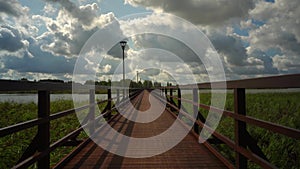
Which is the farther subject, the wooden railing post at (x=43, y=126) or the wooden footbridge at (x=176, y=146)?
the wooden railing post at (x=43, y=126)

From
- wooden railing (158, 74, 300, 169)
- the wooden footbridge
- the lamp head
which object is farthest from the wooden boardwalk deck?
the lamp head

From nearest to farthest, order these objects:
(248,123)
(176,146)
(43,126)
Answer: (248,123) < (43,126) < (176,146)

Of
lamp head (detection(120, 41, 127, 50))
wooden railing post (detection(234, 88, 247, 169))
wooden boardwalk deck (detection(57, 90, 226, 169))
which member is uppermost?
lamp head (detection(120, 41, 127, 50))

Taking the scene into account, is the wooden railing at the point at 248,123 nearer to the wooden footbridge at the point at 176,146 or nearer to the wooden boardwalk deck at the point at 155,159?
the wooden footbridge at the point at 176,146

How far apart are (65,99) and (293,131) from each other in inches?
895

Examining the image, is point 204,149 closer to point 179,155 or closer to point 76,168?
point 179,155

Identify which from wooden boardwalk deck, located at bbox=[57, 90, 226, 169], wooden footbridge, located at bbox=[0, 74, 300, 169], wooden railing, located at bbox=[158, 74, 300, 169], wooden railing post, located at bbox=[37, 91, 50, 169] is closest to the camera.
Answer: wooden railing, located at bbox=[158, 74, 300, 169]

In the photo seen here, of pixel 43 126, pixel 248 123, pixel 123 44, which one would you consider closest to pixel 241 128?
pixel 248 123

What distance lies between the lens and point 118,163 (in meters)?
3.65

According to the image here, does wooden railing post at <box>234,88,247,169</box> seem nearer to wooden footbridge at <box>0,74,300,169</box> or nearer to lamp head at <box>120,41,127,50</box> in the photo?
wooden footbridge at <box>0,74,300,169</box>

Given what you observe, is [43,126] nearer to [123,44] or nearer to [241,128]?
[241,128]

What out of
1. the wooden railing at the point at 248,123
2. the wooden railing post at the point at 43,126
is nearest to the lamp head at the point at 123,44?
the wooden railing at the point at 248,123

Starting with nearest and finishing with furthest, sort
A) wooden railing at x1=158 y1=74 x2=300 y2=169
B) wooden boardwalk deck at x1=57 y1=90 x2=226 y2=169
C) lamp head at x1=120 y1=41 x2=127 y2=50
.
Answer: wooden railing at x1=158 y1=74 x2=300 y2=169 < wooden boardwalk deck at x1=57 y1=90 x2=226 y2=169 < lamp head at x1=120 y1=41 x2=127 y2=50

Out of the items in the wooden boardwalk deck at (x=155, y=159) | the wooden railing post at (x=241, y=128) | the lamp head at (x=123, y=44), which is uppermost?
the lamp head at (x=123, y=44)
